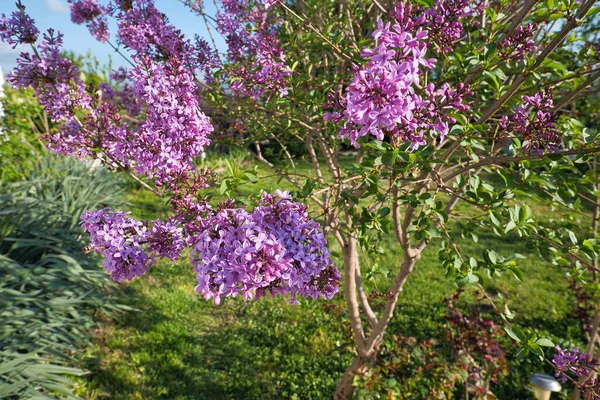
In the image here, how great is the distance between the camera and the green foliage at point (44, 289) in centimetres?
291

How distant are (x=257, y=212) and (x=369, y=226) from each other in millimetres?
638

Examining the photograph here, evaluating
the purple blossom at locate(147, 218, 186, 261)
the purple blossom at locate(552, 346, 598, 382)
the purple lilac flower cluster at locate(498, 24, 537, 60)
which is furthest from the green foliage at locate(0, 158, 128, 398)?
the purple lilac flower cluster at locate(498, 24, 537, 60)

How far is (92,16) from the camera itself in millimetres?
3500

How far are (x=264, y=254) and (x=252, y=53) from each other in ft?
6.80

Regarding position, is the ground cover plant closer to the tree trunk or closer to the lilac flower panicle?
the lilac flower panicle

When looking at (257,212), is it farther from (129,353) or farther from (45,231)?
(45,231)

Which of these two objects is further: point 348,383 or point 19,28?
point 348,383

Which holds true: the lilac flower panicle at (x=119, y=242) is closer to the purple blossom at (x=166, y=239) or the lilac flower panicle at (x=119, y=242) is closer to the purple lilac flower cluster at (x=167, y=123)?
the purple blossom at (x=166, y=239)

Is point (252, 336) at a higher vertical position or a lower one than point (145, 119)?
lower

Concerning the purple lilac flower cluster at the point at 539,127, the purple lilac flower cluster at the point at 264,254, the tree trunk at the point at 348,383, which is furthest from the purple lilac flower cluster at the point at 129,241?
the tree trunk at the point at 348,383

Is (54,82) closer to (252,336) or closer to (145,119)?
(145,119)

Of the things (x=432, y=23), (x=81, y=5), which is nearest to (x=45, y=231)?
(x=81, y=5)

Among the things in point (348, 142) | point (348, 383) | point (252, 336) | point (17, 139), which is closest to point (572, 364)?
point (348, 142)

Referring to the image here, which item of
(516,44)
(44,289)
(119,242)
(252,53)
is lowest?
(44,289)
